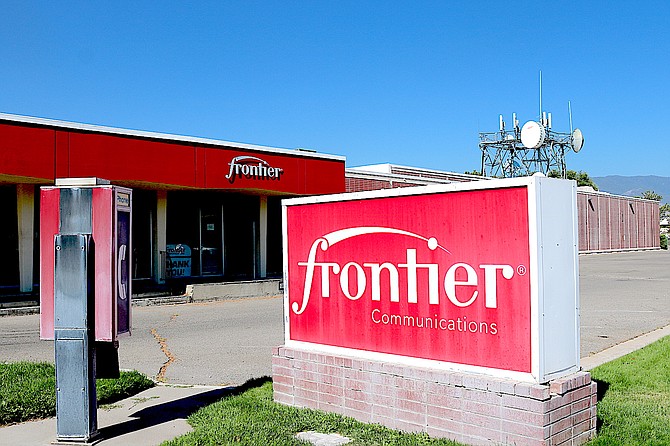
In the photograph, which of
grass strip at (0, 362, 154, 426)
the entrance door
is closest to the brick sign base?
grass strip at (0, 362, 154, 426)

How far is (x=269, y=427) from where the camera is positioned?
637 cm

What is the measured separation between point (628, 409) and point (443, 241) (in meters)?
2.58

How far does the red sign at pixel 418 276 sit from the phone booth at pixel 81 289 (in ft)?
6.39

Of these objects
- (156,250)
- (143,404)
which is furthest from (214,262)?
(143,404)

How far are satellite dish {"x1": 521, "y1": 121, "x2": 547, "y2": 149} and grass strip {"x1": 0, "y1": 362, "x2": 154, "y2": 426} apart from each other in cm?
536

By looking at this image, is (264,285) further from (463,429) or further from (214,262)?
(463,429)

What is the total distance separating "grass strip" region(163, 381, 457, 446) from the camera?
5.95 meters

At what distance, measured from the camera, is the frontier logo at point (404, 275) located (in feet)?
19.3

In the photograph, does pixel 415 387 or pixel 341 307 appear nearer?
pixel 415 387

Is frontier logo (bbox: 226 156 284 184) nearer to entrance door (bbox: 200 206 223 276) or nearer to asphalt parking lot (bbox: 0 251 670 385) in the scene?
entrance door (bbox: 200 206 223 276)

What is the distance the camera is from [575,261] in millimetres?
5922

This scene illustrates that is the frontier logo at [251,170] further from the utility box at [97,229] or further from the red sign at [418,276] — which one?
the utility box at [97,229]

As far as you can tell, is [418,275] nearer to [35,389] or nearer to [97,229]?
[97,229]

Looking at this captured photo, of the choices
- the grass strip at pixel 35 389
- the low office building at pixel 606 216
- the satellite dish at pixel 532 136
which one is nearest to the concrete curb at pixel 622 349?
the satellite dish at pixel 532 136
